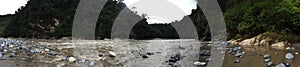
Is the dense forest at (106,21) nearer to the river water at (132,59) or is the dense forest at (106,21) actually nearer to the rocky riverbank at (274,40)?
the rocky riverbank at (274,40)

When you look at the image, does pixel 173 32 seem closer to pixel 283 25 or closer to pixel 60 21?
pixel 60 21

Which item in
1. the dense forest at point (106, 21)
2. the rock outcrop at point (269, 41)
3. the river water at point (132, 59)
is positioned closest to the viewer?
the river water at point (132, 59)

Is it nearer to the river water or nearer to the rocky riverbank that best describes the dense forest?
the rocky riverbank

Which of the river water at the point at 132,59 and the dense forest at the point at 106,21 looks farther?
the dense forest at the point at 106,21

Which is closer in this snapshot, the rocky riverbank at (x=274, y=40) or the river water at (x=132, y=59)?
the river water at (x=132, y=59)

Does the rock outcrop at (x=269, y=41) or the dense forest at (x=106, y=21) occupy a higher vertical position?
the dense forest at (x=106, y=21)

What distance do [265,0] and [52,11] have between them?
55025mm

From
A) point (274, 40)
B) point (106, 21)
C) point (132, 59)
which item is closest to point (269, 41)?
point (274, 40)

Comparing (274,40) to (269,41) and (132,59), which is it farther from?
(132,59)

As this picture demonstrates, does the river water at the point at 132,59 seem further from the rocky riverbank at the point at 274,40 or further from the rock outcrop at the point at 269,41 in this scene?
the rocky riverbank at the point at 274,40

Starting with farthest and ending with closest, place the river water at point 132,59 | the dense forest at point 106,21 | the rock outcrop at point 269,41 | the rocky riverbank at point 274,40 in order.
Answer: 1. the dense forest at point 106,21
2. the rocky riverbank at point 274,40
3. the rock outcrop at point 269,41
4. the river water at point 132,59

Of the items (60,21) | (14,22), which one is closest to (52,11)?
(60,21)

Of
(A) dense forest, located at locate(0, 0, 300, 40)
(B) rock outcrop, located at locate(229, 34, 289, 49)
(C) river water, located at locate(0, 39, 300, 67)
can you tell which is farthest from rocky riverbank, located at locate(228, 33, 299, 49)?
(C) river water, located at locate(0, 39, 300, 67)

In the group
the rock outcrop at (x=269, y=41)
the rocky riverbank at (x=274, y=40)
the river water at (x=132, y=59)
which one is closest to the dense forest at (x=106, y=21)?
the rock outcrop at (x=269, y=41)
